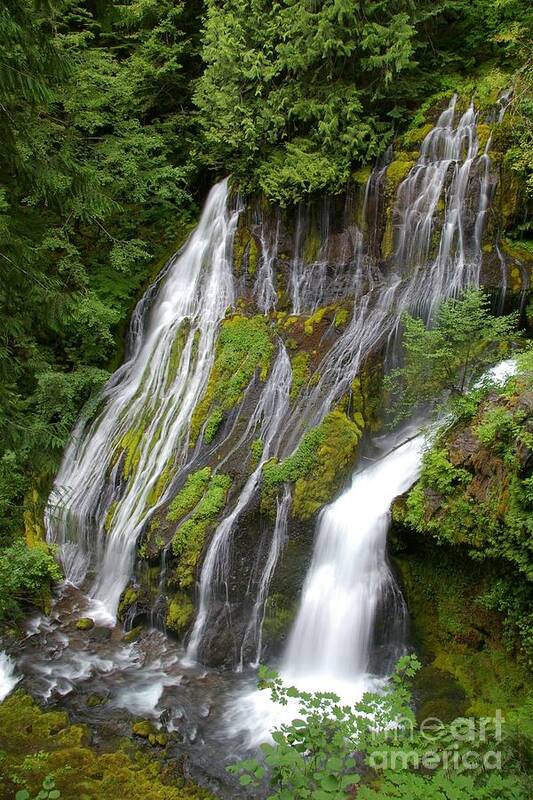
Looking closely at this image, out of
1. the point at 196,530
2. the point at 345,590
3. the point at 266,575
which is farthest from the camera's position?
the point at 196,530

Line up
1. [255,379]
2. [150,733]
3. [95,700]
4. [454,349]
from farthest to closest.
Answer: [255,379], [454,349], [95,700], [150,733]

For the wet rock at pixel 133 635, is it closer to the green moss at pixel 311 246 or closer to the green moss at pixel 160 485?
the green moss at pixel 160 485

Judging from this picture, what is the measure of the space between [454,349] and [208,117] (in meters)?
8.78

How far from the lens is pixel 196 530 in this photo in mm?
7676

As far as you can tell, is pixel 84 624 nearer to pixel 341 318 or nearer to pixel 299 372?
pixel 299 372

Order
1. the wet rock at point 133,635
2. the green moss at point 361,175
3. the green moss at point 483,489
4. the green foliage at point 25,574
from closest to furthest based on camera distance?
the green moss at point 483,489 → the green foliage at point 25,574 → the wet rock at point 133,635 → the green moss at point 361,175

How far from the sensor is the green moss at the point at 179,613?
725cm

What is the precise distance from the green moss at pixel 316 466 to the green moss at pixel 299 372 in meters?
→ 1.01

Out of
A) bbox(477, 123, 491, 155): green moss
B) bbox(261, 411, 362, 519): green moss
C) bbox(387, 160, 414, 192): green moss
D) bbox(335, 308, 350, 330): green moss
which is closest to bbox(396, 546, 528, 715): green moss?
bbox(261, 411, 362, 519): green moss

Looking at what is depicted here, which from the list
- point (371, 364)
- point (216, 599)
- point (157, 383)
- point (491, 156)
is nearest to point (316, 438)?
point (371, 364)

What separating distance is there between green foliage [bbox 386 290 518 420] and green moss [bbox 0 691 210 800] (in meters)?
5.20

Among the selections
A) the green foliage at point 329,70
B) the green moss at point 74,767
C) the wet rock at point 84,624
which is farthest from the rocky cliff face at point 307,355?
the green moss at point 74,767

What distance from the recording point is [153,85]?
13.8 meters

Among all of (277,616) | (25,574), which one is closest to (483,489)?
(277,616)
